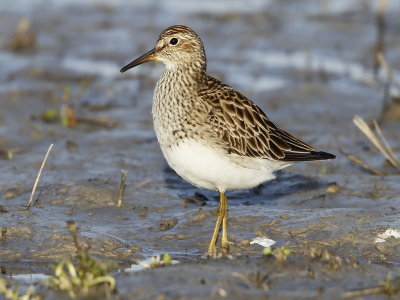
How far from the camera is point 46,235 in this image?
8094 mm

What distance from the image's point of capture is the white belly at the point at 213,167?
25.2ft

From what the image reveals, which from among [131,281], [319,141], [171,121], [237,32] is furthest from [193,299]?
[237,32]

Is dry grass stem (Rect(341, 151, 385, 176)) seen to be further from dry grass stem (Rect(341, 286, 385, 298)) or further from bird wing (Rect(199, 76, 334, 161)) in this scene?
dry grass stem (Rect(341, 286, 385, 298))

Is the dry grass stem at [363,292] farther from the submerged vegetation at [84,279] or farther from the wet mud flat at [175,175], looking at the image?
the submerged vegetation at [84,279]

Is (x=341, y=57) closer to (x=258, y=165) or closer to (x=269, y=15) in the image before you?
(x=269, y=15)

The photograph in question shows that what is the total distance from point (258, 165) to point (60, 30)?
10.2m

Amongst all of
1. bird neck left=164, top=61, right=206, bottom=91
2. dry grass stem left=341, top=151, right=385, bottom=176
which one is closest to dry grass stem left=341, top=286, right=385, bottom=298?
bird neck left=164, top=61, right=206, bottom=91

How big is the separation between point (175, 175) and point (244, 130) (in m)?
2.62

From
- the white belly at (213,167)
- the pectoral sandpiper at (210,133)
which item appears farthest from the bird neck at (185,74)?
the white belly at (213,167)

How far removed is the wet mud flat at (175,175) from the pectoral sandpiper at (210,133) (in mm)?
679

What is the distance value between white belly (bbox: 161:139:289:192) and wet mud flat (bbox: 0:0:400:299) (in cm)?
64

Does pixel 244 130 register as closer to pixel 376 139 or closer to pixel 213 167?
pixel 213 167

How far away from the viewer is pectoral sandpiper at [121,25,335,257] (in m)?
7.77

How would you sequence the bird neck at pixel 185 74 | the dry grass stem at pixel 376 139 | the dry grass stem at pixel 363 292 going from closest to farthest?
the dry grass stem at pixel 363 292 < the bird neck at pixel 185 74 < the dry grass stem at pixel 376 139
